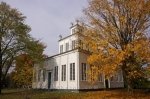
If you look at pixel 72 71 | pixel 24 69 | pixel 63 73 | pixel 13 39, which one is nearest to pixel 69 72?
pixel 72 71

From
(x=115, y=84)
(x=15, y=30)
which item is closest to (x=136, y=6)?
(x=115, y=84)

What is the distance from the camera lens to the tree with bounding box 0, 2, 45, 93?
1625 inches

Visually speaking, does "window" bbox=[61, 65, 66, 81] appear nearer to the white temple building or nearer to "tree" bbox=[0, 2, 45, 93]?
the white temple building

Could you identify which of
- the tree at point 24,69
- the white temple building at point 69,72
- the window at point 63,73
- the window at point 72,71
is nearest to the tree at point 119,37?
the white temple building at point 69,72

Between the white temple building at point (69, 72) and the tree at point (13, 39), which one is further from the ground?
the tree at point (13, 39)

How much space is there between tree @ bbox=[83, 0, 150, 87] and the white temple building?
252cm

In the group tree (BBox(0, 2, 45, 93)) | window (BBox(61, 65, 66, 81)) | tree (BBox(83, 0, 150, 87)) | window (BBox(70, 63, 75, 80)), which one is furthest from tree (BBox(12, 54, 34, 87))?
tree (BBox(83, 0, 150, 87))

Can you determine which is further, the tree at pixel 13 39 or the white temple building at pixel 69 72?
the tree at pixel 13 39

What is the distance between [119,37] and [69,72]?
33.7 ft

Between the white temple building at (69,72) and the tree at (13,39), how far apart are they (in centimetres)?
295

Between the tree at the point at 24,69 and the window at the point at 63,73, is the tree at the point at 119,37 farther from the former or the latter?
the tree at the point at 24,69

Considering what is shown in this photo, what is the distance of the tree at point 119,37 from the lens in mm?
23312

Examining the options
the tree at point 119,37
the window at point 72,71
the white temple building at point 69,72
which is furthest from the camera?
the window at point 72,71

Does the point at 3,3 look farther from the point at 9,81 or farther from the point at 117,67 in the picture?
the point at 9,81
